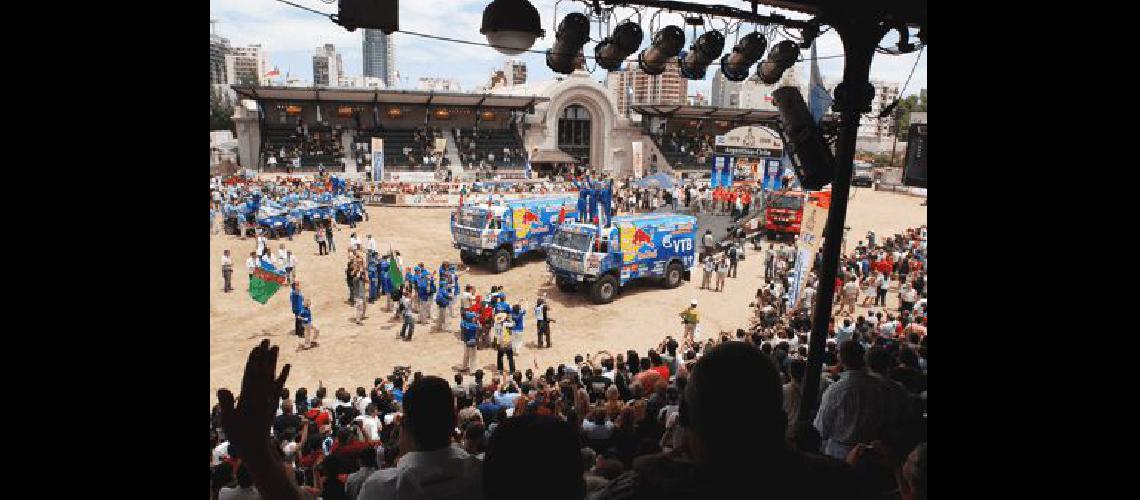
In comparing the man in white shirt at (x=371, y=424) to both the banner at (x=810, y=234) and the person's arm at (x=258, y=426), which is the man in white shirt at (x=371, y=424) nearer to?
the person's arm at (x=258, y=426)

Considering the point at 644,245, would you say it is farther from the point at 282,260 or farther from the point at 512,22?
the point at 512,22

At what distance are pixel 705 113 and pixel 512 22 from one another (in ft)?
190

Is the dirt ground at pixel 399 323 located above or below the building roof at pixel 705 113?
below

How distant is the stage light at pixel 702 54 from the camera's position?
8.93m

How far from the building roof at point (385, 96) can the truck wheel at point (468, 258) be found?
97.8 feet

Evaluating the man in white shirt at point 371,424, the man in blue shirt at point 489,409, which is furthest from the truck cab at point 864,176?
the man in white shirt at point 371,424

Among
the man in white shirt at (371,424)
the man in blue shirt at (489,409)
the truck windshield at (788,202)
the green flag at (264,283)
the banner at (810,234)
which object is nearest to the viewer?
the man in white shirt at (371,424)

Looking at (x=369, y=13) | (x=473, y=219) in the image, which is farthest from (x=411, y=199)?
(x=369, y=13)

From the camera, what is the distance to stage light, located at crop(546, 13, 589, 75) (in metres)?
8.26

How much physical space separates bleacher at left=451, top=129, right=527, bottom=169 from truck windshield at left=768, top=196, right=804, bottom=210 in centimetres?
2804

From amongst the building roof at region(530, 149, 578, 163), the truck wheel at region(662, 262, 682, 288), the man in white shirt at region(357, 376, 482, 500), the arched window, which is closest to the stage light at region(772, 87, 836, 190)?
the man in white shirt at region(357, 376, 482, 500)
